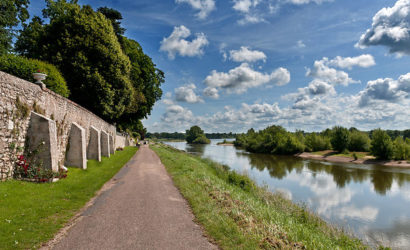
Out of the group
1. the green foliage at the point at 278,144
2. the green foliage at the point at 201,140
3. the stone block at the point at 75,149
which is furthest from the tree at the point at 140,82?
the green foliage at the point at 201,140

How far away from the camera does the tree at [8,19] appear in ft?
71.0

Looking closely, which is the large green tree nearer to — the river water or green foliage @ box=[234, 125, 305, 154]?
the river water

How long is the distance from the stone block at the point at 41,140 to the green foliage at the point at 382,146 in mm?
51734

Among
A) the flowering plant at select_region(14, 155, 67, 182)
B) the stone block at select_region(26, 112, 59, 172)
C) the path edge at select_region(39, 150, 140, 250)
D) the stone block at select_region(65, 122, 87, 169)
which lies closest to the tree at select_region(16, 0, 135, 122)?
the stone block at select_region(65, 122, 87, 169)

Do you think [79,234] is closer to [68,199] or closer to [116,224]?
[116,224]

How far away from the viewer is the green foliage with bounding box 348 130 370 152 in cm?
5262

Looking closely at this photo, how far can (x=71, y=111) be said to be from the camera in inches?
538

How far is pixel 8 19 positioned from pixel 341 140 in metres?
63.6

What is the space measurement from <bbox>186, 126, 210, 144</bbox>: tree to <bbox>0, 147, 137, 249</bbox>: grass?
122 metres

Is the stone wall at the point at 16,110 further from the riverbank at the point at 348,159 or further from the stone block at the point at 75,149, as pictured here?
the riverbank at the point at 348,159

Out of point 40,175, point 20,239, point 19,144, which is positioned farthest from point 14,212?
point 19,144

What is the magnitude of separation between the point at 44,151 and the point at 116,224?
6.10 metres

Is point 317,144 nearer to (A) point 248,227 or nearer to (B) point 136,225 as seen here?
(A) point 248,227

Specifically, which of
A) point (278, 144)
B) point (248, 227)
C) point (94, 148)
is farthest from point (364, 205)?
point (278, 144)
